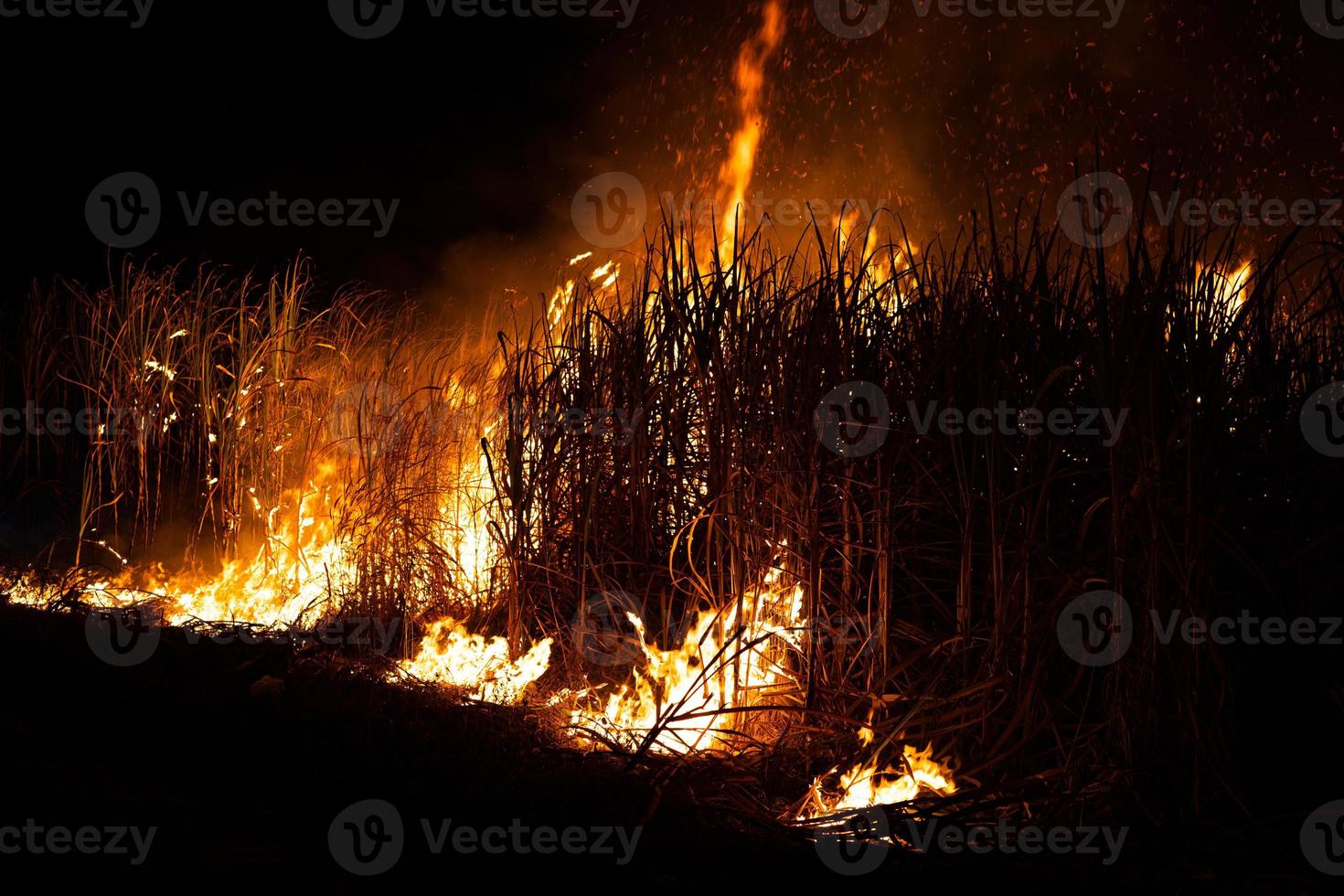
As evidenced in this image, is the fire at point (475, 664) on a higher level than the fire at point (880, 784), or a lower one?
higher

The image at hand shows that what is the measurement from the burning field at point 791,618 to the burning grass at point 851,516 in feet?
0.06

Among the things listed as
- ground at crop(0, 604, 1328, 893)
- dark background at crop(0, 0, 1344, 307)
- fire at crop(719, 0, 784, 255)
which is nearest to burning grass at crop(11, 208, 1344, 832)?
ground at crop(0, 604, 1328, 893)

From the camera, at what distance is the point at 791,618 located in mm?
4082

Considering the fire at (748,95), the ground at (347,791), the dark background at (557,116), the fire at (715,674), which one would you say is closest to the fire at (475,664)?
the ground at (347,791)

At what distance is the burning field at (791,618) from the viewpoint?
3.09 metres

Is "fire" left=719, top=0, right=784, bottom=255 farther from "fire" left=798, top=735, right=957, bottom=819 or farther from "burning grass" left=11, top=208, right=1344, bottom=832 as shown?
"fire" left=798, top=735, right=957, bottom=819

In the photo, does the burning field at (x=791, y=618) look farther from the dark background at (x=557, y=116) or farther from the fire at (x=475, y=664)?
the dark background at (x=557, y=116)

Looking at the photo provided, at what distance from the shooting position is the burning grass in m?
3.23

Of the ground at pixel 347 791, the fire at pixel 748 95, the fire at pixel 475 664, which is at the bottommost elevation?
the ground at pixel 347 791

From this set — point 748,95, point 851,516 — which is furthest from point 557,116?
point 851,516

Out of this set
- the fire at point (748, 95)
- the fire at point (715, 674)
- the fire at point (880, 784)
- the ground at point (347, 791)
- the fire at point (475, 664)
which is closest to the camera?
the ground at point (347, 791)

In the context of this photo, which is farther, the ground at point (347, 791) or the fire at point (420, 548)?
the fire at point (420, 548)

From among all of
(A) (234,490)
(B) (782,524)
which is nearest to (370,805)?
(B) (782,524)

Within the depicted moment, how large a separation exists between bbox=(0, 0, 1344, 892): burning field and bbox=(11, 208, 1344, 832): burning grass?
2 cm
